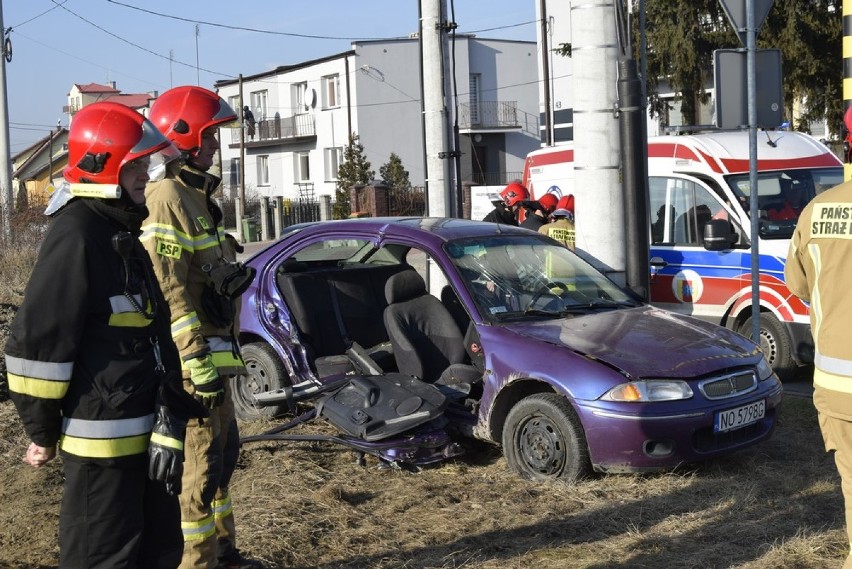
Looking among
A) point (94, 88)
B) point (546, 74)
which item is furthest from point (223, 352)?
point (94, 88)

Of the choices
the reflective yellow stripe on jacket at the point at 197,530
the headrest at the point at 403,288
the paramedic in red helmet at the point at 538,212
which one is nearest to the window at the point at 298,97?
the paramedic in red helmet at the point at 538,212

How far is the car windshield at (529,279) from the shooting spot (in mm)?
6629

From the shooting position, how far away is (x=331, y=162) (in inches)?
2137

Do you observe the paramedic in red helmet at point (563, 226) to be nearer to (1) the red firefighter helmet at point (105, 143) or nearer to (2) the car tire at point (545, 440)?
(2) the car tire at point (545, 440)

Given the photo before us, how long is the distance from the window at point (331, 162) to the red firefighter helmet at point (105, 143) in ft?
165

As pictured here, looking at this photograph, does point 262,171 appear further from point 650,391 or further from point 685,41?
point 650,391

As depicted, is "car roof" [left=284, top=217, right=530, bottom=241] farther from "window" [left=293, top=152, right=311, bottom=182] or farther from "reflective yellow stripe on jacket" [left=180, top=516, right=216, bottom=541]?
"window" [left=293, top=152, right=311, bottom=182]

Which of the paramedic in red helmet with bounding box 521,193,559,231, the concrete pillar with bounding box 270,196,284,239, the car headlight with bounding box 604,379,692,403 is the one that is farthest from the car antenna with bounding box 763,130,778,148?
the concrete pillar with bounding box 270,196,284,239

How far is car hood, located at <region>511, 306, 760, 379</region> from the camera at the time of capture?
232 inches

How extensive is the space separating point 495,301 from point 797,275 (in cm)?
289

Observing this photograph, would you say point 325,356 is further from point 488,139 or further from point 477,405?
point 488,139

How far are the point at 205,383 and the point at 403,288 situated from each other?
2.93m

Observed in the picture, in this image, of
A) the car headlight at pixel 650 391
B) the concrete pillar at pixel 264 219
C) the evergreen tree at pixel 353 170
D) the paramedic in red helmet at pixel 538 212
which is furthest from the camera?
the evergreen tree at pixel 353 170

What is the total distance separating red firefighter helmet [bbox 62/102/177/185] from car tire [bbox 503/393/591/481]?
3.07m
